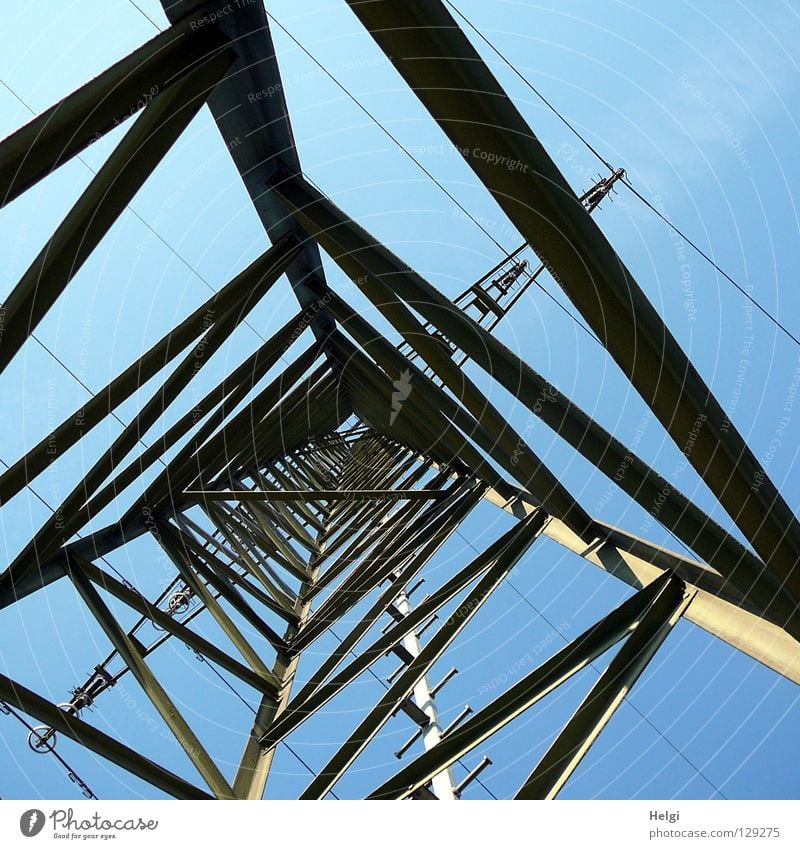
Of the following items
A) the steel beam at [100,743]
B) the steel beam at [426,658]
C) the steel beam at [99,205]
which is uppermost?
the steel beam at [99,205]

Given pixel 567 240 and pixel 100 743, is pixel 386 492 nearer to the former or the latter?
pixel 100 743

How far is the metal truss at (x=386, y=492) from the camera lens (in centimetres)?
246

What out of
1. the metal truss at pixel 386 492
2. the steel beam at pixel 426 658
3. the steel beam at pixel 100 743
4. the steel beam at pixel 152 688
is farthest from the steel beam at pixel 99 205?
the steel beam at pixel 426 658

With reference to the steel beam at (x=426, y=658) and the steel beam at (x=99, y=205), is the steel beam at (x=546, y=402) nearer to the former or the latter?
the steel beam at (x=426, y=658)

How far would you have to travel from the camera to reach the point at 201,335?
600cm

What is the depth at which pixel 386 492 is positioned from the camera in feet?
24.8

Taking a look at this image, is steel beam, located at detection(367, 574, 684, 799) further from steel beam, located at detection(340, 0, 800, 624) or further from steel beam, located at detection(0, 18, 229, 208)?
steel beam, located at detection(0, 18, 229, 208)

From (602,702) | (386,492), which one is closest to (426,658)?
(602,702)

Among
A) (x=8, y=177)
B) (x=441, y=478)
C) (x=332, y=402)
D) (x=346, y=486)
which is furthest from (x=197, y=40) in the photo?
(x=332, y=402)

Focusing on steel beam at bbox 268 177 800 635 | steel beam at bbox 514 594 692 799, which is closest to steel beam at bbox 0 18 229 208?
steel beam at bbox 268 177 800 635

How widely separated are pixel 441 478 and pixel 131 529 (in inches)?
152

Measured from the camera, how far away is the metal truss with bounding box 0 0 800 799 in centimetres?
246
